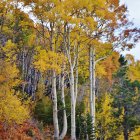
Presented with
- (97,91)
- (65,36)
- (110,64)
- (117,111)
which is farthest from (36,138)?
(110,64)

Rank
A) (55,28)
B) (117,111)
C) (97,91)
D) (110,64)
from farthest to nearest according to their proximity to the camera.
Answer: (110,64) < (97,91) < (117,111) < (55,28)

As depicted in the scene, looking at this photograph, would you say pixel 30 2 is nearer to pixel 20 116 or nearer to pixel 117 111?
pixel 20 116

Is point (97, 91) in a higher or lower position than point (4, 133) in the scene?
higher

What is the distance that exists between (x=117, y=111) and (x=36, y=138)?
985 cm

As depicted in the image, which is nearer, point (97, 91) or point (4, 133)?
point (4, 133)

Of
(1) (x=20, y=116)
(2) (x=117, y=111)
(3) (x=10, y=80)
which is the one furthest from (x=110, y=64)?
(1) (x=20, y=116)

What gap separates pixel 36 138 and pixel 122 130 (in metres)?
10.2

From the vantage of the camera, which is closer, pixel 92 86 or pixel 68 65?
pixel 92 86

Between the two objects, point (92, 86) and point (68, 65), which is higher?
point (68, 65)

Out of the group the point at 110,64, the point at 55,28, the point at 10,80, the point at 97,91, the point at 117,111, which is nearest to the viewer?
the point at 55,28

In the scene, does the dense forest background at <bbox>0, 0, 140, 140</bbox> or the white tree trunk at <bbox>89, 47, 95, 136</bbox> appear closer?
the dense forest background at <bbox>0, 0, 140, 140</bbox>

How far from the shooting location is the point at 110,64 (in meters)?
34.0

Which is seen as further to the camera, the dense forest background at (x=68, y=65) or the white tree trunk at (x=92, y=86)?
the white tree trunk at (x=92, y=86)

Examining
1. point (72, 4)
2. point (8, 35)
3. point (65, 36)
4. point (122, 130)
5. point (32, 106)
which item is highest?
point (8, 35)
